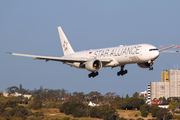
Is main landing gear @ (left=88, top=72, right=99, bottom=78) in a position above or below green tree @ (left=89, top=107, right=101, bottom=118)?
above

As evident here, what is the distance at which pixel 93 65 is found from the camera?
56.4 m

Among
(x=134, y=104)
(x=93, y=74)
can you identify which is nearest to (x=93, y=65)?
(x=93, y=74)

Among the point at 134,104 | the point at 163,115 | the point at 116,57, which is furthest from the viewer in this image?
the point at 134,104

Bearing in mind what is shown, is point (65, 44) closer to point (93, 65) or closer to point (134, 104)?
point (93, 65)

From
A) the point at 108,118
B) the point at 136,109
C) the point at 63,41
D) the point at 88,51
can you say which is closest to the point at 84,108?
the point at 108,118

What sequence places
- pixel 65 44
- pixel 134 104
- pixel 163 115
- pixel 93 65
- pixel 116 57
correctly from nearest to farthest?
pixel 116 57, pixel 93 65, pixel 65 44, pixel 163 115, pixel 134 104

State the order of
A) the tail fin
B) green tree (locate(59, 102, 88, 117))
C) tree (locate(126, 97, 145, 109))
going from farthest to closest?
tree (locate(126, 97, 145, 109)) → green tree (locate(59, 102, 88, 117)) → the tail fin

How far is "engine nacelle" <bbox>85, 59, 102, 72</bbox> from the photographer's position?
56.2 meters

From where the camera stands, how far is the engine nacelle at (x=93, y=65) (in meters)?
56.2

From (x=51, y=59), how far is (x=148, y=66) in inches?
Answer: 681

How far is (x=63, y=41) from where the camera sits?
250 ft

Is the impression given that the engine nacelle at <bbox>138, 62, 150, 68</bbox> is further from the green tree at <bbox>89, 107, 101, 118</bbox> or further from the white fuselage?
the green tree at <bbox>89, 107, 101, 118</bbox>

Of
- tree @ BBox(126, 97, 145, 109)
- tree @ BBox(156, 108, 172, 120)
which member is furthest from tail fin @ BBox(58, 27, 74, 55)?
tree @ BBox(126, 97, 145, 109)

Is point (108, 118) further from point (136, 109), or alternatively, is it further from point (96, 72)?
point (96, 72)
